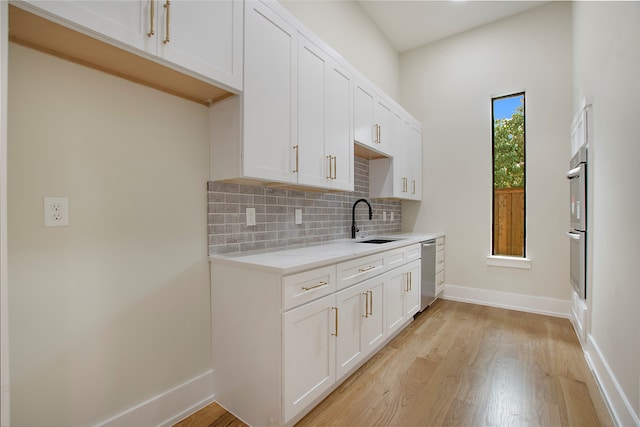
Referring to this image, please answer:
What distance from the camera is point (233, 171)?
1683 mm

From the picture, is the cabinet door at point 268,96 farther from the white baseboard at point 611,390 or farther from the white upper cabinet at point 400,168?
the white baseboard at point 611,390

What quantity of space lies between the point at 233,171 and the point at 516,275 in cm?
360

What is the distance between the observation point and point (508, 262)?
12.0 feet

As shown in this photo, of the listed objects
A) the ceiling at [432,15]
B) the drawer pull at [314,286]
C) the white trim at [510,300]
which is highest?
the ceiling at [432,15]

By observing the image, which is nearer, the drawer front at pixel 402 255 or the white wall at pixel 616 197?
the white wall at pixel 616 197

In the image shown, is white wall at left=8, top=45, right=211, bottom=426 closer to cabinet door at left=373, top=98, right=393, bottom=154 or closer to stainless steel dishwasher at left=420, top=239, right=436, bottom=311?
cabinet door at left=373, top=98, right=393, bottom=154

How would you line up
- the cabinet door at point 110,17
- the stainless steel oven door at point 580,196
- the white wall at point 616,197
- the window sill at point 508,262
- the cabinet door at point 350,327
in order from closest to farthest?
the cabinet door at point 110,17 → the white wall at point 616,197 → the cabinet door at point 350,327 → the stainless steel oven door at point 580,196 → the window sill at point 508,262

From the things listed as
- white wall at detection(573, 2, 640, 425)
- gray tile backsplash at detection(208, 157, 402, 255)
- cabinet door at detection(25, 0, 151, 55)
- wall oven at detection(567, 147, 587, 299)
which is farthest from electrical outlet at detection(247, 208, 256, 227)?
wall oven at detection(567, 147, 587, 299)

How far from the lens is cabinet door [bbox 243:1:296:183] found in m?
1.66

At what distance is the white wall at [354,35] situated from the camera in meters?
2.74

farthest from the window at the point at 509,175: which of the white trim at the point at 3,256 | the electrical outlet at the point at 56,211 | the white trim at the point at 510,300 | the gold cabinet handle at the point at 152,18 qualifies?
the white trim at the point at 3,256

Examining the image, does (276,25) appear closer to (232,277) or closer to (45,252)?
(232,277)

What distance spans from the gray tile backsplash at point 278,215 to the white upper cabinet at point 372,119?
0.36 metres

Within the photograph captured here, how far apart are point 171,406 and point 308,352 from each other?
0.81 meters
